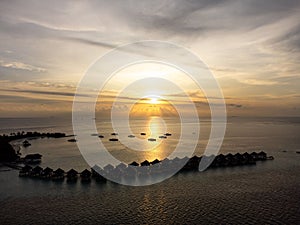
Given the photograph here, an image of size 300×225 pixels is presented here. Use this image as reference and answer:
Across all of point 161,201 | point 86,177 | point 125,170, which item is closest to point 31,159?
point 86,177

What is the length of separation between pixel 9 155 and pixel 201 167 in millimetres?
39222

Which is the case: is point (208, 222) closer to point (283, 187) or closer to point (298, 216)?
point (298, 216)

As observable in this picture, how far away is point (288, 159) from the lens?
61219 millimetres

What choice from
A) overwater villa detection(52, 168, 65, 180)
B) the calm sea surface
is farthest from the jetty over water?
the calm sea surface

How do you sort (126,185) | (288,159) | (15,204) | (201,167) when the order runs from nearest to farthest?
(15,204) < (126,185) < (201,167) < (288,159)

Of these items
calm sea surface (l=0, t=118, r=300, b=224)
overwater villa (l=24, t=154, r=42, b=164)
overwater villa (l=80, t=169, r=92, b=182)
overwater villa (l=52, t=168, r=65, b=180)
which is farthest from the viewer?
overwater villa (l=24, t=154, r=42, b=164)

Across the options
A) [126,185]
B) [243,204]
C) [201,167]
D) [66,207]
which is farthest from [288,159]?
[66,207]

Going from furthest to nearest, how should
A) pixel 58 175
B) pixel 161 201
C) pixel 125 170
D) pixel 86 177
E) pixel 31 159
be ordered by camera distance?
1. pixel 31 159
2. pixel 125 170
3. pixel 58 175
4. pixel 86 177
5. pixel 161 201

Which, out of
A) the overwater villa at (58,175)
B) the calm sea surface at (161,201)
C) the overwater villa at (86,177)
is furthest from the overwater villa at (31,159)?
the overwater villa at (86,177)

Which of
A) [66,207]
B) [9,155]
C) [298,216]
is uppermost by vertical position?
[9,155]

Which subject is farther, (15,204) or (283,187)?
(283,187)

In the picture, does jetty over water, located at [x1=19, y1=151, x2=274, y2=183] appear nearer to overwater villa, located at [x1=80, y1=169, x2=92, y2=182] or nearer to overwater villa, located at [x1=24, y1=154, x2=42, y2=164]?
overwater villa, located at [x1=80, y1=169, x2=92, y2=182]

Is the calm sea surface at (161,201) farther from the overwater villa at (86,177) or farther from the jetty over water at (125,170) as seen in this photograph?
the jetty over water at (125,170)

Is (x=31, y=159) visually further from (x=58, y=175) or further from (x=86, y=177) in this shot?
(x=86, y=177)
